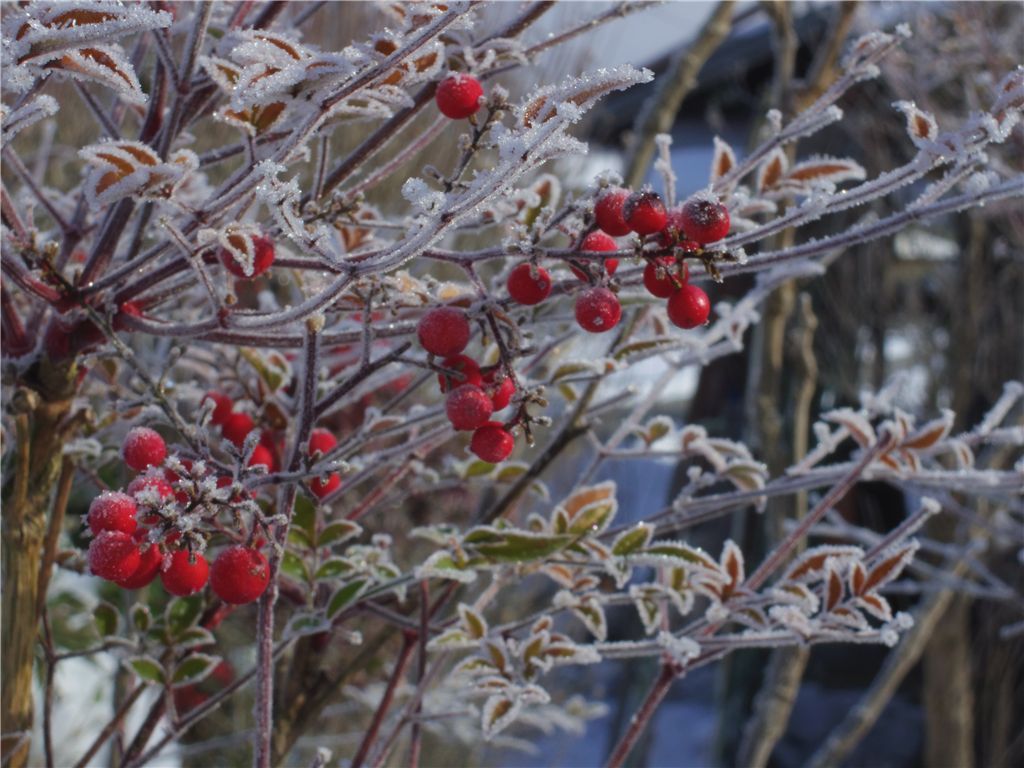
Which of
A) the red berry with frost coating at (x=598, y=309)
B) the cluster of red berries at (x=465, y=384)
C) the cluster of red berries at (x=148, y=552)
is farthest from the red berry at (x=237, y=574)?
the red berry with frost coating at (x=598, y=309)

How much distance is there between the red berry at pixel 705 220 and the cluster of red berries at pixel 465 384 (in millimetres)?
166

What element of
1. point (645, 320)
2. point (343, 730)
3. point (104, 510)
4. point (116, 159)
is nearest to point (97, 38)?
point (116, 159)

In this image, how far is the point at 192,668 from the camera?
974 mm

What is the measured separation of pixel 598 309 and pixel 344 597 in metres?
0.39

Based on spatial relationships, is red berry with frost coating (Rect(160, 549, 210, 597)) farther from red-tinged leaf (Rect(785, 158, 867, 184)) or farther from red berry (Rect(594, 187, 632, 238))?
red-tinged leaf (Rect(785, 158, 867, 184))

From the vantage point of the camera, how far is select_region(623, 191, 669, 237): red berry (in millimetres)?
618

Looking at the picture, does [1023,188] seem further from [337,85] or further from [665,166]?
[337,85]

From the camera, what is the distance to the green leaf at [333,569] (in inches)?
36.9

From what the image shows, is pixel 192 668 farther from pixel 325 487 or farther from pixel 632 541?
pixel 632 541

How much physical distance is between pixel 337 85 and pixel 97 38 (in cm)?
16

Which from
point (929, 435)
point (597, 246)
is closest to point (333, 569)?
point (597, 246)

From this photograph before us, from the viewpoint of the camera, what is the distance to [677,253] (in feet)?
2.10

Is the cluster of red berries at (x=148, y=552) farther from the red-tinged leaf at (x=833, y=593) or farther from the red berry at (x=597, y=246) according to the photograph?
the red-tinged leaf at (x=833, y=593)

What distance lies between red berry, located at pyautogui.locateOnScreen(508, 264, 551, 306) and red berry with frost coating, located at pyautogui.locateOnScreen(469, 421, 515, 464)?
0.09 metres
